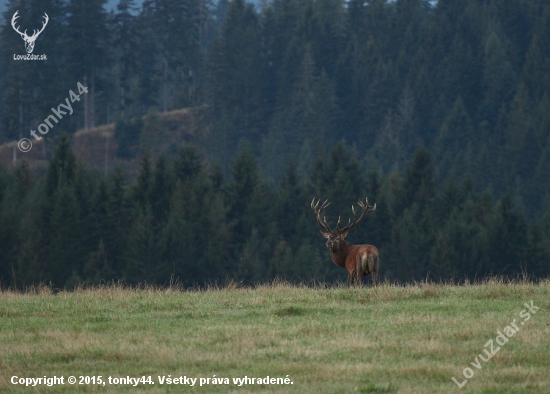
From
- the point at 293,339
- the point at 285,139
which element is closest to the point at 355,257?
the point at 293,339

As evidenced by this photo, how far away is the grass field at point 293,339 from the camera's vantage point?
1035 cm

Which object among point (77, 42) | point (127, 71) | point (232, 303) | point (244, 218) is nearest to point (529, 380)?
point (232, 303)

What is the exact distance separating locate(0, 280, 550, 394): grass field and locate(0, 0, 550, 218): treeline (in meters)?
87.3

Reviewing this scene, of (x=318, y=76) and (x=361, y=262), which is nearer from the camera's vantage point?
(x=361, y=262)

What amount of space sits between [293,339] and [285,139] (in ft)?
337

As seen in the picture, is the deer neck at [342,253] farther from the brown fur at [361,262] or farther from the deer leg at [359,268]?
the deer leg at [359,268]

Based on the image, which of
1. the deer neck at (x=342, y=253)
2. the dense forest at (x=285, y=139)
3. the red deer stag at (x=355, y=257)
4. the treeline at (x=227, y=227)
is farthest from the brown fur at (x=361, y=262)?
the dense forest at (x=285, y=139)

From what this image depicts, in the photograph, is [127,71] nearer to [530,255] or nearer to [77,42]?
[77,42]

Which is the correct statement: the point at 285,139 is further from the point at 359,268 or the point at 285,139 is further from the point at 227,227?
the point at 359,268

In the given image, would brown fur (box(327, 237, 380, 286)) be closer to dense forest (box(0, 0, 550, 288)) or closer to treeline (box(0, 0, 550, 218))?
dense forest (box(0, 0, 550, 288))

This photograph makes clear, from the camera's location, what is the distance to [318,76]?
399 ft

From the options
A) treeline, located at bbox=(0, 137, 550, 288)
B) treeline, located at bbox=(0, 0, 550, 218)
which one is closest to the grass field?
treeline, located at bbox=(0, 137, 550, 288)

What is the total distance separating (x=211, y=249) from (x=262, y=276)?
13.2 feet

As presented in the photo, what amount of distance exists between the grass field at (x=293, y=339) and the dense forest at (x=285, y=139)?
1888 inches
